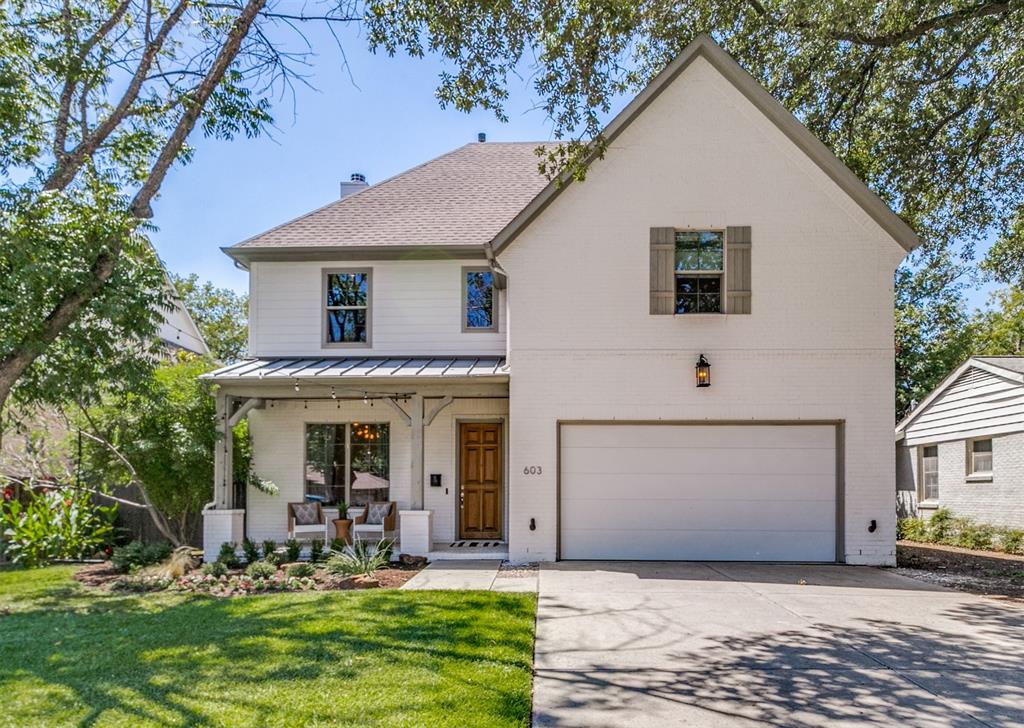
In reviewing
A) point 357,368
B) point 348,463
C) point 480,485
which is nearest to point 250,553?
point 348,463

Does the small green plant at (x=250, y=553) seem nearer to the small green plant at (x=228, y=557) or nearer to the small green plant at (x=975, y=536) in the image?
the small green plant at (x=228, y=557)

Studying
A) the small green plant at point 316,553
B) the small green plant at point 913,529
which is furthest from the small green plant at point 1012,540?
the small green plant at point 316,553

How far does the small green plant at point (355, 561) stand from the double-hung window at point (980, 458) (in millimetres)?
12466

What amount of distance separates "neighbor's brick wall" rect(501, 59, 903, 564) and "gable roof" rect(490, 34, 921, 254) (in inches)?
5.2

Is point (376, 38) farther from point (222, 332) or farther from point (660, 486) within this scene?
point (222, 332)

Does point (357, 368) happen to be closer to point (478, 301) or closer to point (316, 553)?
point (478, 301)

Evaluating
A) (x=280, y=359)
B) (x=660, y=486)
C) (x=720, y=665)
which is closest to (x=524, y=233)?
(x=660, y=486)

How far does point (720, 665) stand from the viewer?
5.63 m

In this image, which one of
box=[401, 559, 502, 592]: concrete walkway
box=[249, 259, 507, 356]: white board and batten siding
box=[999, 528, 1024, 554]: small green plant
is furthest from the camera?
box=[249, 259, 507, 356]: white board and batten siding

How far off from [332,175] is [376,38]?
8.29 m

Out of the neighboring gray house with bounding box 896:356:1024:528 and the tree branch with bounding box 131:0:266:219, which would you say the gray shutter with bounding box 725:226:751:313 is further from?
the tree branch with bounding box 131:0:266:219

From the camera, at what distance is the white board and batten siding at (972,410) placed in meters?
13.8

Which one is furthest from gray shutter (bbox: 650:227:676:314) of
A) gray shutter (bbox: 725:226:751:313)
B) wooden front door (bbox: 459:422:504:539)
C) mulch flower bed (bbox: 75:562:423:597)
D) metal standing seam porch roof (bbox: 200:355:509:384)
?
mulch flower bed (bbox: 75:562:423:597)

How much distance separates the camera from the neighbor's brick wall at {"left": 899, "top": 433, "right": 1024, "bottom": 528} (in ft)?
44.5
